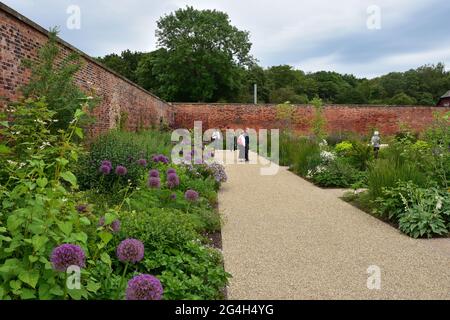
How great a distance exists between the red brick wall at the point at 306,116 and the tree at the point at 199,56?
32.0ft

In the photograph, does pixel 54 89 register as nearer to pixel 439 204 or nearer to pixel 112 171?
pixel 112 171

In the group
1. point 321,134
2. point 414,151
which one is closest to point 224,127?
point 321,134

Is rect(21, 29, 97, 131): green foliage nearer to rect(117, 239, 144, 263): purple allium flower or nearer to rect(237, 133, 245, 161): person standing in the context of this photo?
rect(117, 239, 144, 263): purple allium flower

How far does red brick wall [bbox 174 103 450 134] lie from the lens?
94.6ft

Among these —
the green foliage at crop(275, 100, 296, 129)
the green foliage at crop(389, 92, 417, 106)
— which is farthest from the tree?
the green foliage at crop(389, 92, 417, 106)

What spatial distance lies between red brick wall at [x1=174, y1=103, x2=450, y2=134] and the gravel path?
2178 cm

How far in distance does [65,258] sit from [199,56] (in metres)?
38.4

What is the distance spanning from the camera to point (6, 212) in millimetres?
2709

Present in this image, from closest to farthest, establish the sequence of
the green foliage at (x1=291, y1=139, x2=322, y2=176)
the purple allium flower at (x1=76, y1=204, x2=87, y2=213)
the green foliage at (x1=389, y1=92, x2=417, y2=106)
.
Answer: the purple allium flower at (x1=76, y1=204, x2=87, y2=213) → the green foliage at (x1=291, y1=139, x2=322, y2=176) → the green foliage at (x1=389, y1=92, x2=417, y2=106)

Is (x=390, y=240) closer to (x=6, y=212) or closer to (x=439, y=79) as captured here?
(x=6, y=212)

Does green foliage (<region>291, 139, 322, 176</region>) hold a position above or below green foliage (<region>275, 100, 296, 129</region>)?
Answer: below

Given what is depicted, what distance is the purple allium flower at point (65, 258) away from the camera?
1.95 metres
